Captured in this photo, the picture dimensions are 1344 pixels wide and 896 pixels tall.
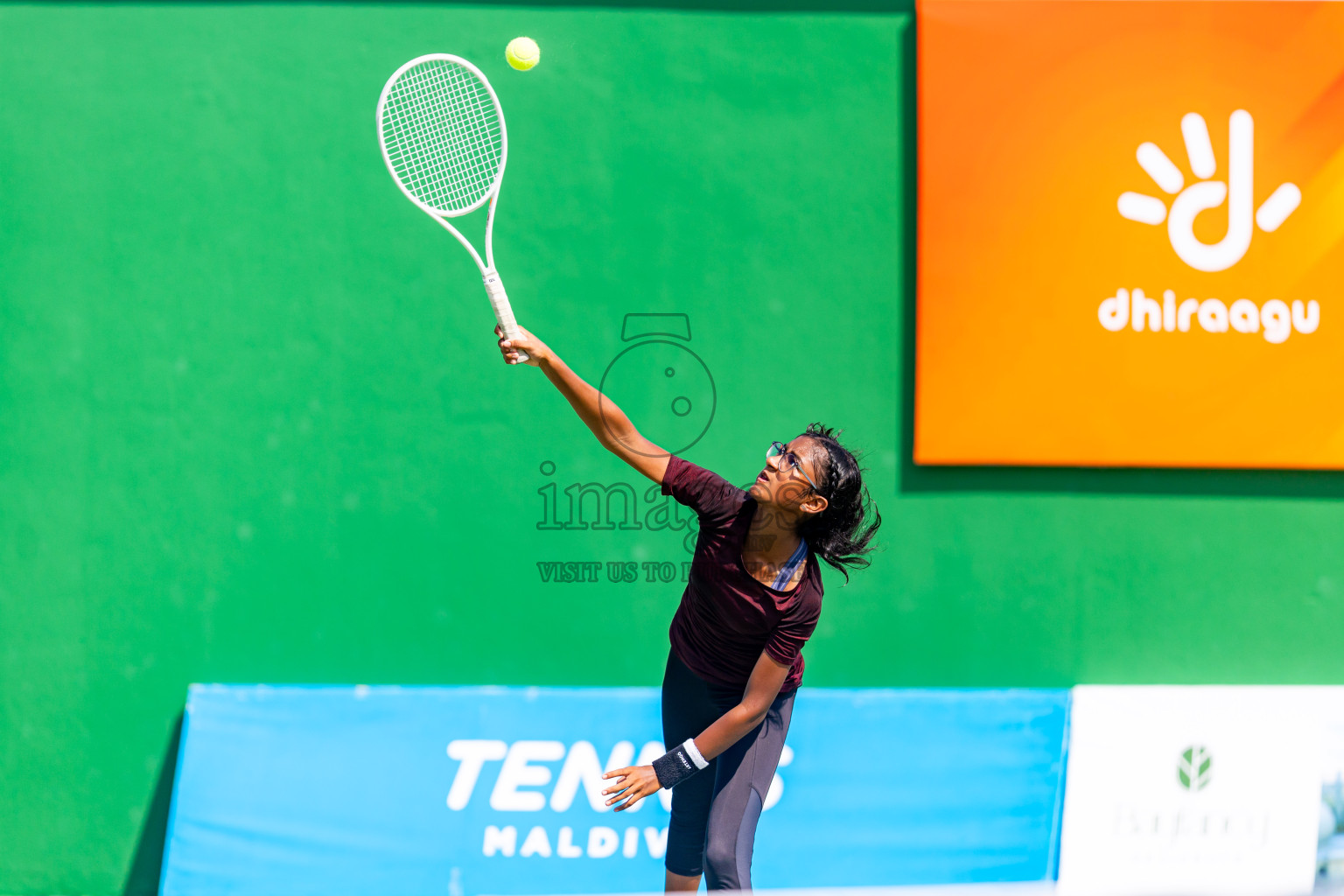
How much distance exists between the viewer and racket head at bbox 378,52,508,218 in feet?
11.0

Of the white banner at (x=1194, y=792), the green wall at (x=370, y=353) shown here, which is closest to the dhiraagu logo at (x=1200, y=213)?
the green wall at (x=370, y=353)

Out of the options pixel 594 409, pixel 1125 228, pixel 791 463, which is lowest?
pixel 791 463

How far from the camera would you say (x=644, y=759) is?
377cm

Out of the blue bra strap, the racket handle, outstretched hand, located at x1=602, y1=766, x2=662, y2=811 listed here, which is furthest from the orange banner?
the racket handle

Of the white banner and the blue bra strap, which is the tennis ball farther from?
the white banner

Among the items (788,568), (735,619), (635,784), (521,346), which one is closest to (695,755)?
(635,784)

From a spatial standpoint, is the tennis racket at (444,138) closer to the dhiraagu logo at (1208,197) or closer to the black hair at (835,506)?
the black hair at (835,506)

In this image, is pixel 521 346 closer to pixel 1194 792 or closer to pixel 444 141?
pixel 444 141

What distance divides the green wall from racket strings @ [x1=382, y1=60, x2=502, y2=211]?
361 mm

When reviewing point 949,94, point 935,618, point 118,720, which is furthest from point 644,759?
point 949,94

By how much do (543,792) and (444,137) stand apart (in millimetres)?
2346

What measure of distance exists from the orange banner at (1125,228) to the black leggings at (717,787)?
5.00 ft

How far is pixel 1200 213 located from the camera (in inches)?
154

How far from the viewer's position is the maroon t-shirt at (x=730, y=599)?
2656 millimetres
